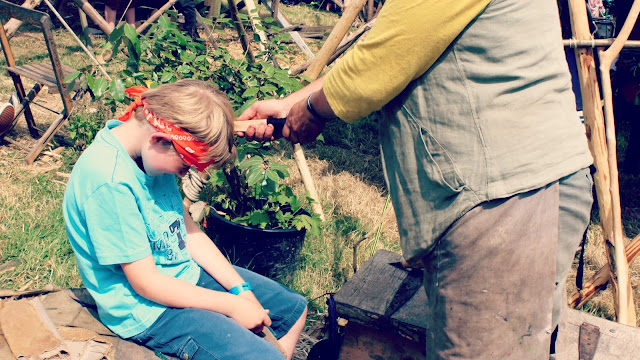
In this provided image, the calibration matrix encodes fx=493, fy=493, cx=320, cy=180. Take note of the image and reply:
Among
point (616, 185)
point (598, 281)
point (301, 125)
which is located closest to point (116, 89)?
point (301, 125)

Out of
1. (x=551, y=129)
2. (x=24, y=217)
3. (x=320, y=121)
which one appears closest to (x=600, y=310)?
(x=551, y=129)

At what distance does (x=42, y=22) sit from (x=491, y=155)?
12.7ft

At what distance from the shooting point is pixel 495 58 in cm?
131

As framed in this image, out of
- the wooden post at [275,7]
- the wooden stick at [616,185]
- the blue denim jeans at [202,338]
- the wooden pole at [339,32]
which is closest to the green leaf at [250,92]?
the wooden pole at [339,32]

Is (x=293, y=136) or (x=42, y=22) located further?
(x=42, y=22)

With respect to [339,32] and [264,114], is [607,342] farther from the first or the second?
[339,32]

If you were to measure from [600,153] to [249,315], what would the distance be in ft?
7.26

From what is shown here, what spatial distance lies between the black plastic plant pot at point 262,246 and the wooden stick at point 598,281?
171 cm

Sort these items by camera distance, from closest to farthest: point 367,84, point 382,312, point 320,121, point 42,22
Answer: point 367,84, point 320,121, point 382,312, point 42,22

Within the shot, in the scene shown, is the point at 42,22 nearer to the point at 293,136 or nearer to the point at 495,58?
the point at 293,136

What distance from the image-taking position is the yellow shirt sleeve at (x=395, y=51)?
1.26 meters

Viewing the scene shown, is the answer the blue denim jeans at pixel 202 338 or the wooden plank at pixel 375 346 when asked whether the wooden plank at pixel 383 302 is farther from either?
the blue denim jeans at pixel 202 338

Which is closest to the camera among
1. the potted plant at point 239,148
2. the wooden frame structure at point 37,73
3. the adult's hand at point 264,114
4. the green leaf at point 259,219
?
the adult's hand at point 264,114

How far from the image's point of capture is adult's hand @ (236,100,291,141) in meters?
2.01
